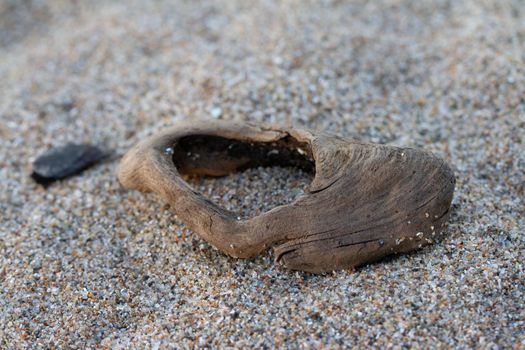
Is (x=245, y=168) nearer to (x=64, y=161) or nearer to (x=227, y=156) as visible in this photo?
(x=227, y=156)

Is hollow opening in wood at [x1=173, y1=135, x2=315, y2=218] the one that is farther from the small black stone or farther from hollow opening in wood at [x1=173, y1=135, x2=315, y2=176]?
the small black stone

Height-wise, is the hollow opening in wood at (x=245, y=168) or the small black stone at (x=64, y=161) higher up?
the hollow opening in wood at (x=245, y=168)

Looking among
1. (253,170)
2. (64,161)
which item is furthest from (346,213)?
(64,161)

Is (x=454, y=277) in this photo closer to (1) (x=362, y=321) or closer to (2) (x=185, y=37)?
(1) (x=362, y=321)

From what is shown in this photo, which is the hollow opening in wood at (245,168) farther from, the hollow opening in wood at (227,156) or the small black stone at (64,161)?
the small black stone at (64,161)

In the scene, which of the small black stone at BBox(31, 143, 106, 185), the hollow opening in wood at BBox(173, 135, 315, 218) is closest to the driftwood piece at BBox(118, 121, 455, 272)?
the hollow opening in wood at BBox(173, 135, 315, 218)

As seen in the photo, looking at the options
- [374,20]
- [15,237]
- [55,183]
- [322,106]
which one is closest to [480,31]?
[374,20]

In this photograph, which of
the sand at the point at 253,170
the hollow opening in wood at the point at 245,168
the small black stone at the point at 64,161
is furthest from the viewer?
the small black stone at the point at 64,161

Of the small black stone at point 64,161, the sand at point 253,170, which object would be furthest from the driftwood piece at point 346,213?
the small black stone at point 64,161
